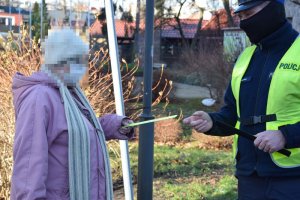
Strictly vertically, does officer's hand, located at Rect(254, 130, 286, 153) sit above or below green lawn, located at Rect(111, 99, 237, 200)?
above

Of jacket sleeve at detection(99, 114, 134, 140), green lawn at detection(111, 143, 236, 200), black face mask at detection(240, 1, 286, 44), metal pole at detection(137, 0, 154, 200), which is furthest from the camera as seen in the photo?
green lawn at detection(111, 143, 236, 200)

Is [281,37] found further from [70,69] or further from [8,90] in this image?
[8,90]

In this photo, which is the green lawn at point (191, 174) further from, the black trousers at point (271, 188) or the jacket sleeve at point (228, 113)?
the black trousers at point (271, 188)

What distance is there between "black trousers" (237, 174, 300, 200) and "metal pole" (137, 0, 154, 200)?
1.89 meters

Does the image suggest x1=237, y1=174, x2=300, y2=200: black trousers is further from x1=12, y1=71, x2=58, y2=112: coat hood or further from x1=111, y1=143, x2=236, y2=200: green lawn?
x1=111, y1=143, x2=236, y2=200: green lawn

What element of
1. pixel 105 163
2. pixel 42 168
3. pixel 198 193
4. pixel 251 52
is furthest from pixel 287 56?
pixel 198 193

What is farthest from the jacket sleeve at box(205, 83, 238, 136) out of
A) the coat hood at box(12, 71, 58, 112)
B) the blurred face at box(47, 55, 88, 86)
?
the coat hood at box(12, 71, 58, 112)

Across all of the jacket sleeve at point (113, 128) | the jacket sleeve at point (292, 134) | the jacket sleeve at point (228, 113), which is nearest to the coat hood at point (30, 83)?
the jacket sleeve at point (113, 128)

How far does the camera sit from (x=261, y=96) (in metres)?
2.48

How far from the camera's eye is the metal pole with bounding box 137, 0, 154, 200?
4.45 m

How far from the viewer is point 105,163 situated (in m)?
2.58

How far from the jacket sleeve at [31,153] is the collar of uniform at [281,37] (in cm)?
117

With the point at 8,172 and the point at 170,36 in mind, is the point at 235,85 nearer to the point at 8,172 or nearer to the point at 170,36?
the point at 8,172

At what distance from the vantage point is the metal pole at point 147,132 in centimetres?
445
